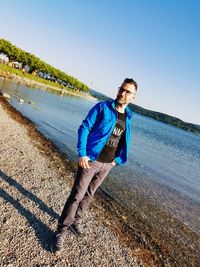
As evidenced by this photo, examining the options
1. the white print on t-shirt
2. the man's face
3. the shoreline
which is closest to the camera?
the man's face

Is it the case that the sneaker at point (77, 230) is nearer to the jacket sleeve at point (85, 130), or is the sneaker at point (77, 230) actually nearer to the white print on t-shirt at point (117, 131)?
the jacket sleeve at point (85, 130)

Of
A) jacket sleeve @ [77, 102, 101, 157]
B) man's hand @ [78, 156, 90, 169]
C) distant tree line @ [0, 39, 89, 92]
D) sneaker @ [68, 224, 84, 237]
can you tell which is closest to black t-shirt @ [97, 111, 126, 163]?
man's hand @ [78, 156, 90, 169]

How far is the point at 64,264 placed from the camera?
618 centimetres

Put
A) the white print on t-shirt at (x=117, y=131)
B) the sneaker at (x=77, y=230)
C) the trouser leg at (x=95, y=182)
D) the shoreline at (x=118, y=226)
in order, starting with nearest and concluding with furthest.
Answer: the white print on t-shirt at (x=117, y=131), the trouser leg at (x=95, y=182), the sneaker at (x=77, y=230), the shoreline at (x=118, y=226)

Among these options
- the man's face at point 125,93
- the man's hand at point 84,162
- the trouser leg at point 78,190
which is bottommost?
the trouser leg at point 78,190

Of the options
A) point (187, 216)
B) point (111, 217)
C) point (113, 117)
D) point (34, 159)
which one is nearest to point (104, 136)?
point (113, 117)

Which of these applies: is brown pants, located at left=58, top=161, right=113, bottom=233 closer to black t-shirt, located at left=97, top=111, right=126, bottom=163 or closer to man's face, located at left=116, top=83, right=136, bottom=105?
black t-shirt, located at left=97, top=111, right=126, bottom=163

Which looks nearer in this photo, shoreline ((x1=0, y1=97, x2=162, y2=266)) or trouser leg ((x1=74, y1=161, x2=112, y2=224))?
trouser leg ((x1=74, y1=161, x2=112, y2=224))

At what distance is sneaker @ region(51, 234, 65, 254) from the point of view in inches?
251

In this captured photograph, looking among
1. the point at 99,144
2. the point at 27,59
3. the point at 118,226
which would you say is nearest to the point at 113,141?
the point at 99,144

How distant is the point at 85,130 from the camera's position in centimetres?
592

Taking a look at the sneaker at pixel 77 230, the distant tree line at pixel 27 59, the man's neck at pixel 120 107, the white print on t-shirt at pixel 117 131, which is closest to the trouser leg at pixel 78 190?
the white print on t-shirt at pixel 117 131

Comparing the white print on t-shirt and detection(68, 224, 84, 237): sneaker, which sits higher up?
the white print on t-shirt

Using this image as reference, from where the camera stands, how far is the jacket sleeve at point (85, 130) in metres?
5.90
